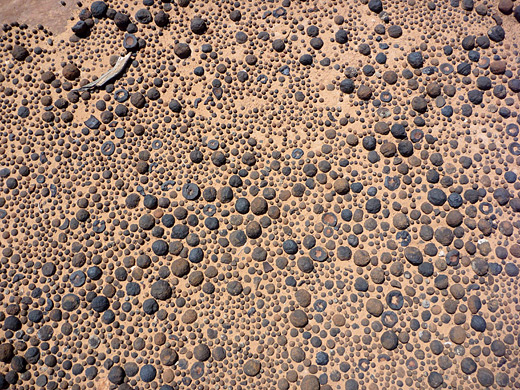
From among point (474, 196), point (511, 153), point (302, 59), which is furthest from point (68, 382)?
point (511, 153)

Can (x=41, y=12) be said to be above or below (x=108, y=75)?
above

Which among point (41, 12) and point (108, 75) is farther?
point (41, 12)

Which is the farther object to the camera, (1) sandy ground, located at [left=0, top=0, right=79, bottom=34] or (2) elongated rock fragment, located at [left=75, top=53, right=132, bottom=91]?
(1) sandy ground, located at [left=0, top=0, right=79, bottom=34]

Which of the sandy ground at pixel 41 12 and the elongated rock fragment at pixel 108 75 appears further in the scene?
the sandy ground at pixel 41 12

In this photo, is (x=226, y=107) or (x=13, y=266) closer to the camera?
(x=13, y=266)

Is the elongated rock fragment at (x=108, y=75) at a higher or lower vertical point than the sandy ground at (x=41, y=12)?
lower

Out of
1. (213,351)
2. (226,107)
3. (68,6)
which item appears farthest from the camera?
(68,6)

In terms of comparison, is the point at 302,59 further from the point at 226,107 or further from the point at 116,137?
the point at 116,137

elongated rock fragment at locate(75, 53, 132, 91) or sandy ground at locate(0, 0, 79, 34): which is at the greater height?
sandy ground at locate(0, 0, 79, 34)

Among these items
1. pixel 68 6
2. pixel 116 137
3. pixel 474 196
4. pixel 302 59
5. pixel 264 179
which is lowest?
pixel 474 196

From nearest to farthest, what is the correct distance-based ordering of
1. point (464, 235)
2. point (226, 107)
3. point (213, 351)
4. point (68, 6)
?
1. point (213, 351)
2. point (464, 235)
3. point (226, 107)
4. point (68, 6)

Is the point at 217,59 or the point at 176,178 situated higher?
the point at 217,59
